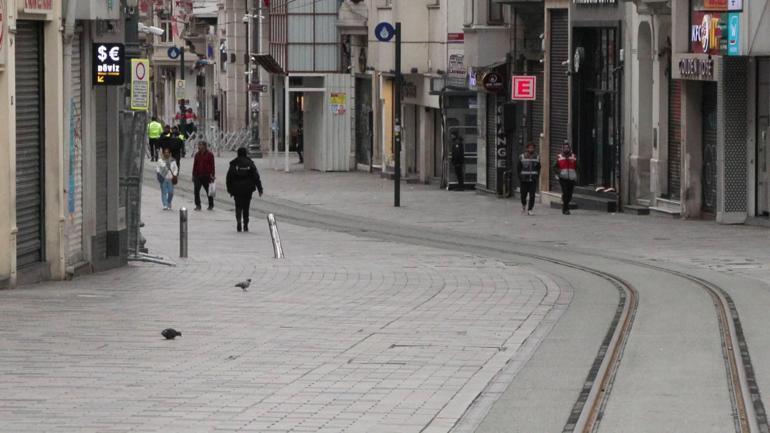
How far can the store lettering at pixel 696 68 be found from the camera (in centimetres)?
3309

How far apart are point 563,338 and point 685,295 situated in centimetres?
429

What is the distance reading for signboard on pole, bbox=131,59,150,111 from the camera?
23.7 metres

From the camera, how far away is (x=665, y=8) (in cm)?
3600

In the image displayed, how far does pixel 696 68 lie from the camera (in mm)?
33656

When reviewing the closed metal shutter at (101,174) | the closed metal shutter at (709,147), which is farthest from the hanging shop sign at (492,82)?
the closed metal shutter at (101,174)

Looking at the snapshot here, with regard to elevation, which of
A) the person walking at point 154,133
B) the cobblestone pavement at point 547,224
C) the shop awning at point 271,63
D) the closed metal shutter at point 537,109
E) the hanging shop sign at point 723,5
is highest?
the hanging shop sign at point 723,5

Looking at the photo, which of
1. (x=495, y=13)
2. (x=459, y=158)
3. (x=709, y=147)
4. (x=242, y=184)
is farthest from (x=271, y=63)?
(x=709, y=147)

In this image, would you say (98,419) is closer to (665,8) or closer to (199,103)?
(665,8)

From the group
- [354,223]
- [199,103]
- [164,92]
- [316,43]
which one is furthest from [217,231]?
[164,92]

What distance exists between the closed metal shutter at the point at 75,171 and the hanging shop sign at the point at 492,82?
2265 cm

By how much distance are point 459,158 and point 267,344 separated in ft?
108

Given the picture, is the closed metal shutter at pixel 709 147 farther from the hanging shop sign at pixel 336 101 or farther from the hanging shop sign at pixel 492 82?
the hanging shop sign at pixel 336 101

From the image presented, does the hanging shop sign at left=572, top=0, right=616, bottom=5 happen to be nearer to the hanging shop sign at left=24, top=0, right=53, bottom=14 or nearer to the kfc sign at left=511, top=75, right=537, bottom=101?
→ the kfc sign at left=511, top=75, right=537, bottom=101

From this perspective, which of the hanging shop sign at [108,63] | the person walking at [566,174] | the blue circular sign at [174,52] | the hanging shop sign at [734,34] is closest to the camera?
the hanging shop sign at [108,63]
